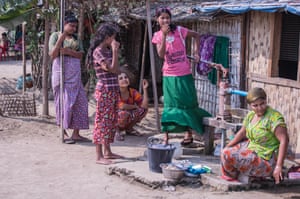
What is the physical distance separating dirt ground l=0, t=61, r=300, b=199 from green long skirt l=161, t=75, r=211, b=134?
2.67 feet

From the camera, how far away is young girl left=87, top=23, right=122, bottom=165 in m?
6.32

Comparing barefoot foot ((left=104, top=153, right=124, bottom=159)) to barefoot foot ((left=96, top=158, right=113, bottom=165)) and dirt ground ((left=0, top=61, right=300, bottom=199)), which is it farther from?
dirt ground ((left=0, top=61, right=300, bottom=199))

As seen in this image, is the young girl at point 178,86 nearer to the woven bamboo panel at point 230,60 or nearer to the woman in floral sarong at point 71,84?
the woman in floral sarong at point 71,84

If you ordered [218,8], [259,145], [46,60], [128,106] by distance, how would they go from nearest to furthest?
[259,145] → [218,8] → [128,106] → [46,60]

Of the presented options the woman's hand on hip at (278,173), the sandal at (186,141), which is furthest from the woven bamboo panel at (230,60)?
the woman's hand on hip at (278,173)

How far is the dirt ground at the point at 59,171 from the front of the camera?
541 cm

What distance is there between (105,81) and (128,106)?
192cm

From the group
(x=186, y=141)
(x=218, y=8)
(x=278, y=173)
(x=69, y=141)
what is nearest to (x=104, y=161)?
(x=186, y=141)

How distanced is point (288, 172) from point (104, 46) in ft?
8.64

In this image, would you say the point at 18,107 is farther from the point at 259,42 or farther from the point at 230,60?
the point at 259,42

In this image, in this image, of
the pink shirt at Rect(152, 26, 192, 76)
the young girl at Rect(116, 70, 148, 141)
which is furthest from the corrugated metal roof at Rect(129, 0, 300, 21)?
the young girl at Rect(116, 70, 148, 141)

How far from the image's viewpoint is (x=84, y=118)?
7.96 metres

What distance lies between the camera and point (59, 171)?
6348 mm

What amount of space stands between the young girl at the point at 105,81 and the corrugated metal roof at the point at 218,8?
2.10 m
